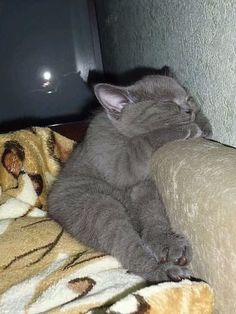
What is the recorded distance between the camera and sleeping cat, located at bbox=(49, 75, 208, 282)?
1.14 m

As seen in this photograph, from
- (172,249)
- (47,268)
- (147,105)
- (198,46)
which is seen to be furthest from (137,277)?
(198,46)

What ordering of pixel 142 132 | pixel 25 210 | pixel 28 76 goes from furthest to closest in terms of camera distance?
pixel 28 76, pixel 25 210, pixel 142 132

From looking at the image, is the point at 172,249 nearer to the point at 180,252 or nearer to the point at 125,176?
the point at 180,252

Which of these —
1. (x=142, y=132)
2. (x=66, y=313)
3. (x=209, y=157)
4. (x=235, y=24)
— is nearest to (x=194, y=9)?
(x=235, y=24)

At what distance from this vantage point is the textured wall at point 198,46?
3.80ft

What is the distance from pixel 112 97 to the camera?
1.37m

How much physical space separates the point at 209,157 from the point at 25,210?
2.51 ft

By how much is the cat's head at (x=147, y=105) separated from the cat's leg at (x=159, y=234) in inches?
7.3

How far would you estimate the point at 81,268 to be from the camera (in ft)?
3.67

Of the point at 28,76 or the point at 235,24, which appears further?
the point at 28,76

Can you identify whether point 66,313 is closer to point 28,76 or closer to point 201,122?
point 201,122

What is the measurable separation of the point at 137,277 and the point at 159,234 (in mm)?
128

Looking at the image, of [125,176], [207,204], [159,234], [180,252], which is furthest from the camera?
[125,176]

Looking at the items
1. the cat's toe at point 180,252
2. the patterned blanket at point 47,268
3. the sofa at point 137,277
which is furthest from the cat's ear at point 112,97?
the cat's toe at point 180,252
